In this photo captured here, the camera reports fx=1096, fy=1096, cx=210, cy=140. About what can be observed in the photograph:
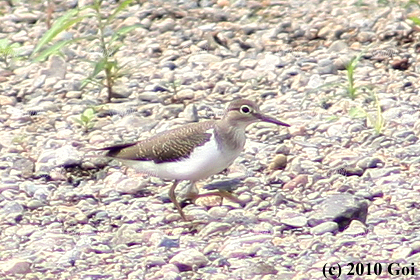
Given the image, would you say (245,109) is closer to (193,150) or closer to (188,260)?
(193,150)

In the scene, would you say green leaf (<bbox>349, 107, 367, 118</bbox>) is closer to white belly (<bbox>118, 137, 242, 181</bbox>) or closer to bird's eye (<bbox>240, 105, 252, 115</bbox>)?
bird's eye (<bbox>240, 105, 252, 115</bbox>)

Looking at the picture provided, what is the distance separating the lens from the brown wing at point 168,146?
25.2ft

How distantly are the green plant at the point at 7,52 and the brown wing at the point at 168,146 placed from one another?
2.89 m

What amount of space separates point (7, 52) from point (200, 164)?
3.58m

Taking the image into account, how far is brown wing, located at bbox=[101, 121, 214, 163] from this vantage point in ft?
25.2

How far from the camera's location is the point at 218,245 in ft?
23.9

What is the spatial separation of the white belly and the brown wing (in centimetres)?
4

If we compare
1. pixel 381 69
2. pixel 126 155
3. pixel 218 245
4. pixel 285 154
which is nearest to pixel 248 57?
pixel 381 69

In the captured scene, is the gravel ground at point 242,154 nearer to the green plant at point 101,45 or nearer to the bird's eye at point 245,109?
the green plant at point 101,45

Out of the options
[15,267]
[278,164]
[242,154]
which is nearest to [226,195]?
[278,164]

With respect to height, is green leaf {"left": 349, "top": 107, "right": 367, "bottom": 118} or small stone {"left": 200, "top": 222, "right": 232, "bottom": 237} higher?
small stone {"left": 200, "top": 222, "right": 232, "bottom": 237}

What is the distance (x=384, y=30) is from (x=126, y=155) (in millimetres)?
3628

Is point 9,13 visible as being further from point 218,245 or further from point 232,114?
point 218,245

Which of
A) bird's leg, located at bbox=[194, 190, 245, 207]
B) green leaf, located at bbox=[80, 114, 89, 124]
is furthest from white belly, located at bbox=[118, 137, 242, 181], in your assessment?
green leaf, located at bbox=[80, 114, 89, 124]
